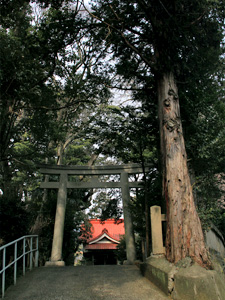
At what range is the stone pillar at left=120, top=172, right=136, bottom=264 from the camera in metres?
8.86

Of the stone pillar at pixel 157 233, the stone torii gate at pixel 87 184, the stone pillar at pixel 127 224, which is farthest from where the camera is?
the stone torii gate at pixel 87 184

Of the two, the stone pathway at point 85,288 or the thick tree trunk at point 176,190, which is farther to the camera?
the thick tree trunk at point 176,190

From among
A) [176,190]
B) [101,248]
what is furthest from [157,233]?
[101,248]

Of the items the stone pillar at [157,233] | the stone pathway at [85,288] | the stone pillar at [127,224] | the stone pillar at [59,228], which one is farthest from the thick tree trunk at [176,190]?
the stone pillar at [59,228]

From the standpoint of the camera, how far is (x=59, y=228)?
9.53 m

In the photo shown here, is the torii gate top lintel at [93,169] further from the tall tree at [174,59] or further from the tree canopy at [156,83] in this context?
the tall tree at [174,59]

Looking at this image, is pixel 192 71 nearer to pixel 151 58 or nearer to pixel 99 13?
pixel 151 58

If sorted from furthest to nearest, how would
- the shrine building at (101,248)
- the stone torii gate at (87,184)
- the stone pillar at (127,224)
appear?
the shrine building at (101,248) < the stone torii gate at (87,184) < the stone pillar at (127,224)

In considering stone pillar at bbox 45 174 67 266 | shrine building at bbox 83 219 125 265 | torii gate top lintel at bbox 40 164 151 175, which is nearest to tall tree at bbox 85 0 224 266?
torii gate top lintel at bbox 40 164 151 175

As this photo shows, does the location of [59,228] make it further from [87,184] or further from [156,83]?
[156,83]

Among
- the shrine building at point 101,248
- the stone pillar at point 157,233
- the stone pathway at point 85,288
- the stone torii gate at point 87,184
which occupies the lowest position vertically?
the shrine building at point 101,248

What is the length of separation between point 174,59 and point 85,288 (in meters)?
4.68

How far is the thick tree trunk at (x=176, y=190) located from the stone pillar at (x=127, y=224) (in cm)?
449

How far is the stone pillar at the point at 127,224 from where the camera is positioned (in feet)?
29.1
